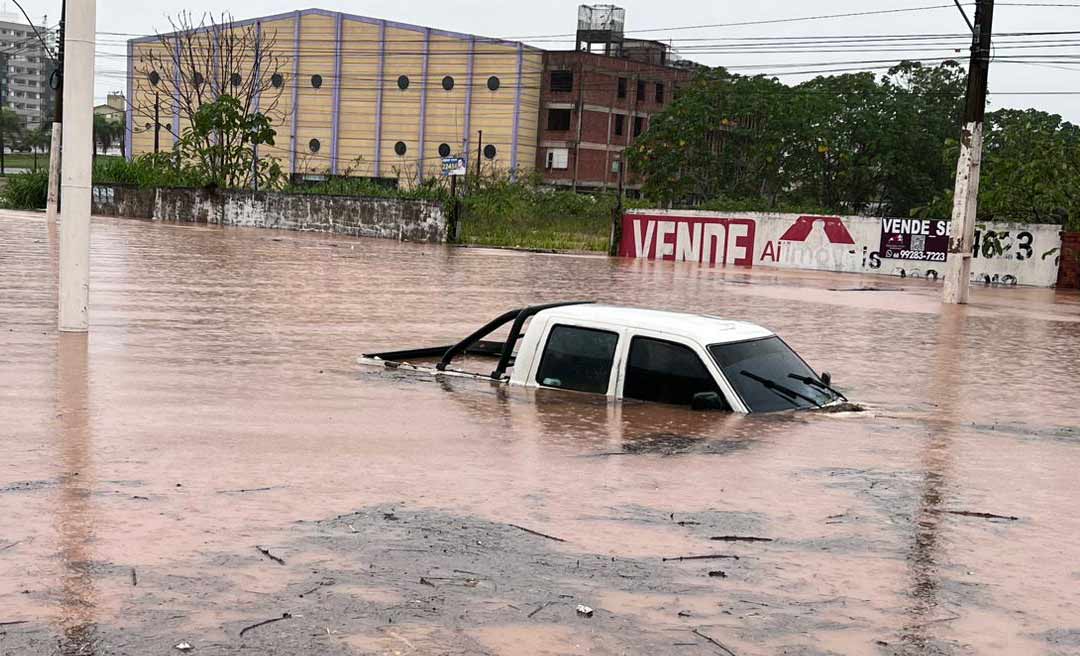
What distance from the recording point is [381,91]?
3083 inches

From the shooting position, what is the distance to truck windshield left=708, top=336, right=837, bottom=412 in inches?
431

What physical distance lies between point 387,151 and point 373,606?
245 feet

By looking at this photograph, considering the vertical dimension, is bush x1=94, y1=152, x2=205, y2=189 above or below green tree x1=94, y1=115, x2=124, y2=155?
below

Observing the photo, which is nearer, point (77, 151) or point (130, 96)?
point (77, 151)

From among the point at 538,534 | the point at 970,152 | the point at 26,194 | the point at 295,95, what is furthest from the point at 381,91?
the point at 538,534

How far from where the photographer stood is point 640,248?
46.1 meters

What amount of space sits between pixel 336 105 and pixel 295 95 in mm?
3206

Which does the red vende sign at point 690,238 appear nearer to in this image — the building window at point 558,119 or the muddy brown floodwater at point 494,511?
the muddy brown floodwater at point 494,511

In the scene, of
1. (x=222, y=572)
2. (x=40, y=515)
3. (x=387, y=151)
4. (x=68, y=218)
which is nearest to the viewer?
(x=222, y=572)

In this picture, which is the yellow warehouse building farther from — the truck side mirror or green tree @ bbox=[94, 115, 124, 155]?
green tree @ bbox=[94, 115, 124, 155]

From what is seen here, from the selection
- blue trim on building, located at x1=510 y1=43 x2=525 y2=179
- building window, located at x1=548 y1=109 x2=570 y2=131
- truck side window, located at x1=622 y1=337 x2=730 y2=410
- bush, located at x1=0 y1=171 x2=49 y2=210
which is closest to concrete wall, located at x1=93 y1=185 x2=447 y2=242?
bush, located at x1=0 y1=171 x2=49 y2=210

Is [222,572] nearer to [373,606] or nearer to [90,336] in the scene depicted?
[373,606]

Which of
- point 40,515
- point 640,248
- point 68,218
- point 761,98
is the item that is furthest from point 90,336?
point 761,98

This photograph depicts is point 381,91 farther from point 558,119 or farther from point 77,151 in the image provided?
point 77,151
